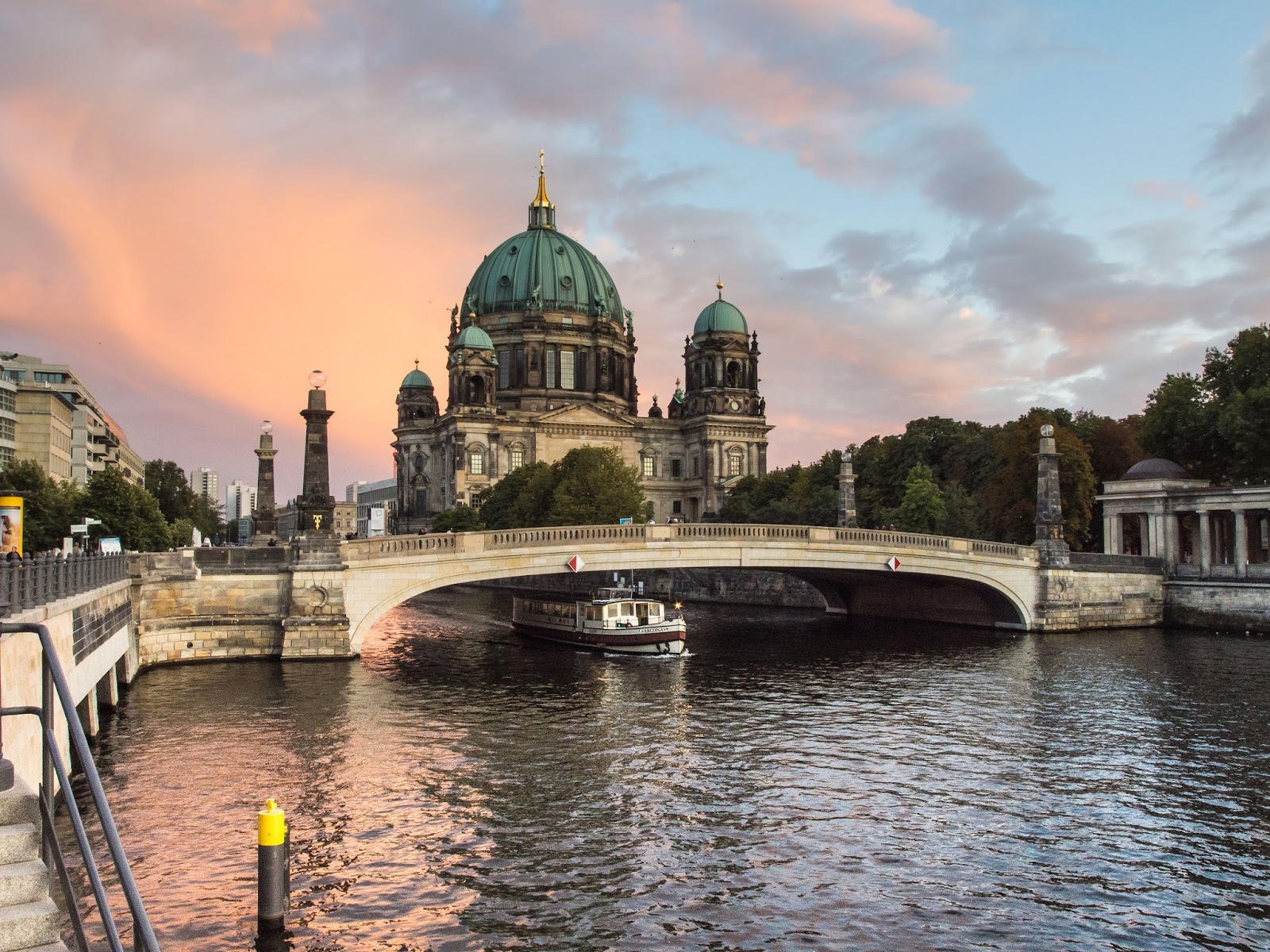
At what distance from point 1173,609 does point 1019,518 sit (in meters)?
14.0

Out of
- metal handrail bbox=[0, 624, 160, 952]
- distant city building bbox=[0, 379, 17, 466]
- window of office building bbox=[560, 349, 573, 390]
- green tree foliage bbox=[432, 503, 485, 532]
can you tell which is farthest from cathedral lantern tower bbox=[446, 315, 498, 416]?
metal handrail bbox=[0, 624, 160, 952]

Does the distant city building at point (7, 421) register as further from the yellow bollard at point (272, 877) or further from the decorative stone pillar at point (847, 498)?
the yellow bollard at point (272, 877)

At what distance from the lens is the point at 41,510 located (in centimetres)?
6412

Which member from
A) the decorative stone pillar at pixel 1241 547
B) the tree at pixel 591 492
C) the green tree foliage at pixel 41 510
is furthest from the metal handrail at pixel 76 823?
the tree at pixel 591 492

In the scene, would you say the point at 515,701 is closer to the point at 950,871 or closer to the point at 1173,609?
the point at 950,871

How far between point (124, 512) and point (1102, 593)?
53.6m

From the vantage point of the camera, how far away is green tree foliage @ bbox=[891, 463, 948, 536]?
253 feet

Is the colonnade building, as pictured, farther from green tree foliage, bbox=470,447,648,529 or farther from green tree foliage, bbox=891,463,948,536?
green tree foliage, bbox=470,447,648,529

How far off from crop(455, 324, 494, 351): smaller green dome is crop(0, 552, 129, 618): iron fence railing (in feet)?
321

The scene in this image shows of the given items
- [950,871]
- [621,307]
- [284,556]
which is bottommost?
[950,871]

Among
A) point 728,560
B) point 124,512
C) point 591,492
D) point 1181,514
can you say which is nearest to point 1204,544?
point 1181,514

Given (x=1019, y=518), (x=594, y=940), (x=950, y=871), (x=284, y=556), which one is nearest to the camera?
(x=594, y=940)

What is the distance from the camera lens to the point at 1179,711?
3238 centimetres

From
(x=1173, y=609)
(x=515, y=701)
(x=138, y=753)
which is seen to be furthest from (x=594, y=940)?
(x=1173, y=609)
